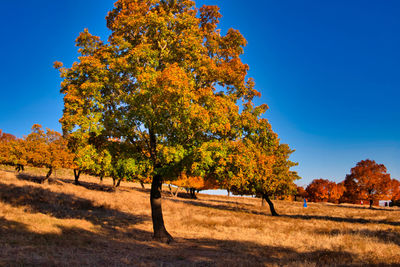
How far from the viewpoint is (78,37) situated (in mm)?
16625

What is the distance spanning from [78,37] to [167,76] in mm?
8083

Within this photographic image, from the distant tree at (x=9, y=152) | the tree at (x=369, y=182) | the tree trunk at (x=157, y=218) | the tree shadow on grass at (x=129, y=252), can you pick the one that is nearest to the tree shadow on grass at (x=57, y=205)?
the tree trunk at (x=157, y=218)

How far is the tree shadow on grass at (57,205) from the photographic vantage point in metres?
23.3

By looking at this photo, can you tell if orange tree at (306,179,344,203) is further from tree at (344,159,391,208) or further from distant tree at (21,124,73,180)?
distant tree at (21,124,73,180)

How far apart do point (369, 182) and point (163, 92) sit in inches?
2551

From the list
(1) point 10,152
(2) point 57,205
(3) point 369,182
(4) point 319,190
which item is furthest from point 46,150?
(4) point 319,190

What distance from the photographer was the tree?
6053cm

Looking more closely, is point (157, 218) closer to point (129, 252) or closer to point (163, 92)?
point (129, 252)

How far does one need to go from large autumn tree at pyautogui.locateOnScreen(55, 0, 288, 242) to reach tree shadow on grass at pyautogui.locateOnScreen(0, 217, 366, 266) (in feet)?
10.6

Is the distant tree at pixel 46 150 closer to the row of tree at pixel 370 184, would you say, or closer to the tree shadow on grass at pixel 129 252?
the tree shadow on grass at pixel 129 252

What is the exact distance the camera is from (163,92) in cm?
1316

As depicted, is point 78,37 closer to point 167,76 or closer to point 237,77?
point 167,76

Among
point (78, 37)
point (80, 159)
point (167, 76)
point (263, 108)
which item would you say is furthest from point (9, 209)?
point (263, 108)

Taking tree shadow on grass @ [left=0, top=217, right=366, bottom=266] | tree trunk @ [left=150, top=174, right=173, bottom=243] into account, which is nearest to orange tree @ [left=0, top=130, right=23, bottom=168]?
tree shadow on grass @ [left=0, top=217, right=366, bottom=266]
